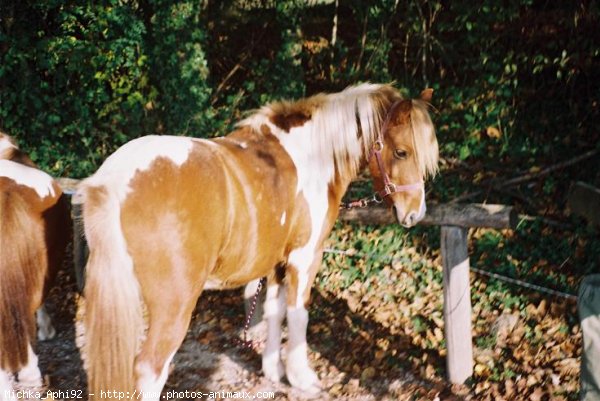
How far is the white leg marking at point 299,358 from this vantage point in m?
3.85

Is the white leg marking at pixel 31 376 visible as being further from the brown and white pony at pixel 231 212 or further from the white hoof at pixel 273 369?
the white hoof at pixel 273 369

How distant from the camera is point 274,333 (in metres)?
4.11

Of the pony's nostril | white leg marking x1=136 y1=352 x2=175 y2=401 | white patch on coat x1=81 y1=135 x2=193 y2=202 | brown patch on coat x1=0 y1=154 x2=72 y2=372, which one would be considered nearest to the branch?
the pony's nostril

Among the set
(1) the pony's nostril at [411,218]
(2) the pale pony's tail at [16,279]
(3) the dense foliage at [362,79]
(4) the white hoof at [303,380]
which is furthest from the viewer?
(3) the dense foliage at [362,79]

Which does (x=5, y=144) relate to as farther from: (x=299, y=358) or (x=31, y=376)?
(x=299, y=358)

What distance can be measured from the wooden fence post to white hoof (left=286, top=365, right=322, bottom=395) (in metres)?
1.07

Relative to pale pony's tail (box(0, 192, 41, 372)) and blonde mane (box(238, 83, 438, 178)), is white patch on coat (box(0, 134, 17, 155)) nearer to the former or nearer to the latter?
pale pony's tail (box(0, 192, 41, 372))

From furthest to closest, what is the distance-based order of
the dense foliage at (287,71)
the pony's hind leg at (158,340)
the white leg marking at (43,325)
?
the dense foliage at (287,71)
the white leg marking at (43,325)
the pony's hind leg at (158,340)

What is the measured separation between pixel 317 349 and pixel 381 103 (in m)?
2.27

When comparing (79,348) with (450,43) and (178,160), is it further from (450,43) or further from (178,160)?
(450,43)

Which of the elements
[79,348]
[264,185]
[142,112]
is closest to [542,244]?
[264,185]

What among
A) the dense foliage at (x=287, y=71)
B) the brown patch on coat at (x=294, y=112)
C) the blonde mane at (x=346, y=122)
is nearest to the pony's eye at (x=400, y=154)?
the blonde mane at (x=346, y=122)

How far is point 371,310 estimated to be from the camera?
496 cm

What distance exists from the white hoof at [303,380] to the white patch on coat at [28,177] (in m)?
2.25
